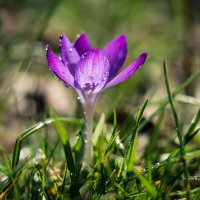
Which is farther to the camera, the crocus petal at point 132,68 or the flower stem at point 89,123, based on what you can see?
the flower stem at point 89,123

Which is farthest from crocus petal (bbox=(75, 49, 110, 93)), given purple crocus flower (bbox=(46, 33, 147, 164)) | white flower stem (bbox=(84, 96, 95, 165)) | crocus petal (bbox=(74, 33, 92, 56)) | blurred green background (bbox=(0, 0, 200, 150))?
blurred green background (bbox=(0, 0, 200, 150))

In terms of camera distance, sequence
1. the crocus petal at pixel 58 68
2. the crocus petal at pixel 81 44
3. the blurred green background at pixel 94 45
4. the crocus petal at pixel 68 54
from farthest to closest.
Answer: the blurred green background at pixel 94 45
the crocus petal at pixel 81 44
the crocus petal at pixel 68 54
the crocus petal at pixel 58 68

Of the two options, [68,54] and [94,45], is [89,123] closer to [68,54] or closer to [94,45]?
[68,54]

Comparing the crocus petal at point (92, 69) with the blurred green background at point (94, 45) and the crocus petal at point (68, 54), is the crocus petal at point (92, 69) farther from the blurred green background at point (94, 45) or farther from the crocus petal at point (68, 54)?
the blurred green background at point (94, 45)

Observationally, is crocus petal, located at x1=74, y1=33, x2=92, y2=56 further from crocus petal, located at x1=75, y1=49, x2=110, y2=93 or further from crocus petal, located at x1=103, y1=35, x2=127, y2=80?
crocus petal, located at x1=75, y1=49, x2=110, y2=93

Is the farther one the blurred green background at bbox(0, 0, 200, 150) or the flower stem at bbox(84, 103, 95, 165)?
the blurred green background at bbox(0, 0, 200, 150)

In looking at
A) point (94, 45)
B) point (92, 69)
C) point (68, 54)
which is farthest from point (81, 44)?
point (94, 45)

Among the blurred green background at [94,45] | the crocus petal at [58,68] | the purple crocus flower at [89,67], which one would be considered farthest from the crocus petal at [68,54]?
the blurred green background at [94,45]

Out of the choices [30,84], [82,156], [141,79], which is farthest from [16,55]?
[82,156]
